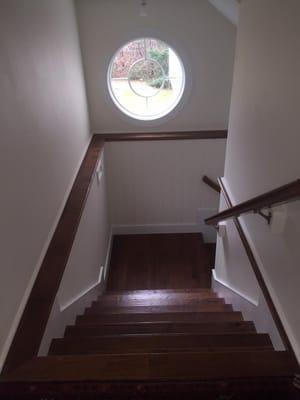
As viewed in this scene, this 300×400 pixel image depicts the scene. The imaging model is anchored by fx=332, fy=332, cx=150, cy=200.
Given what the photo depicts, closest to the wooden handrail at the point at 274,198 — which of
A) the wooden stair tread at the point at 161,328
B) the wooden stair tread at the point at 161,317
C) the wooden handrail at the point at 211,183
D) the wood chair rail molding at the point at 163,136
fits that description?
the wooden stair tread at the point at 161,328

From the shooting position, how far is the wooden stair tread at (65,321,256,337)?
6.22ft

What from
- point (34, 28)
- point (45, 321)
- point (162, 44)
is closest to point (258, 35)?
point (34, 28)

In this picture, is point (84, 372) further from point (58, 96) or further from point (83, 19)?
point (83, 19)

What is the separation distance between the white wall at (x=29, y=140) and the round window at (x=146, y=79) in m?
1.07

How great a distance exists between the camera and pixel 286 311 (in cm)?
143

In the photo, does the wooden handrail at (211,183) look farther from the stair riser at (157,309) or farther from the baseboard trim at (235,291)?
the stair riser at (157,309)

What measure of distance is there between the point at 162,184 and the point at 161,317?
2127 millimetres

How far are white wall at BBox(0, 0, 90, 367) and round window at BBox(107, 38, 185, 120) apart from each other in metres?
1.07

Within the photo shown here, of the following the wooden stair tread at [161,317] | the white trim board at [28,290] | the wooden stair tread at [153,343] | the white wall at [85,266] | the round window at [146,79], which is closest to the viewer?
the white trim board at [28,290]

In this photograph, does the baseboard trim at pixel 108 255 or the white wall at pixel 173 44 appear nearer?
the white wall at pixel 173 44

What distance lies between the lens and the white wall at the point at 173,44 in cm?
318

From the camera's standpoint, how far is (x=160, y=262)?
4031 millimetres

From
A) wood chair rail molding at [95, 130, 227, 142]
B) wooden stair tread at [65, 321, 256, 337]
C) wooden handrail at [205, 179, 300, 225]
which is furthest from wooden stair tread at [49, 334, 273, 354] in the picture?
wood chair rail molding at [95, 130, 227, 142]

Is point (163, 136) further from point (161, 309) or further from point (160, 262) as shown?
point (161, 309)
